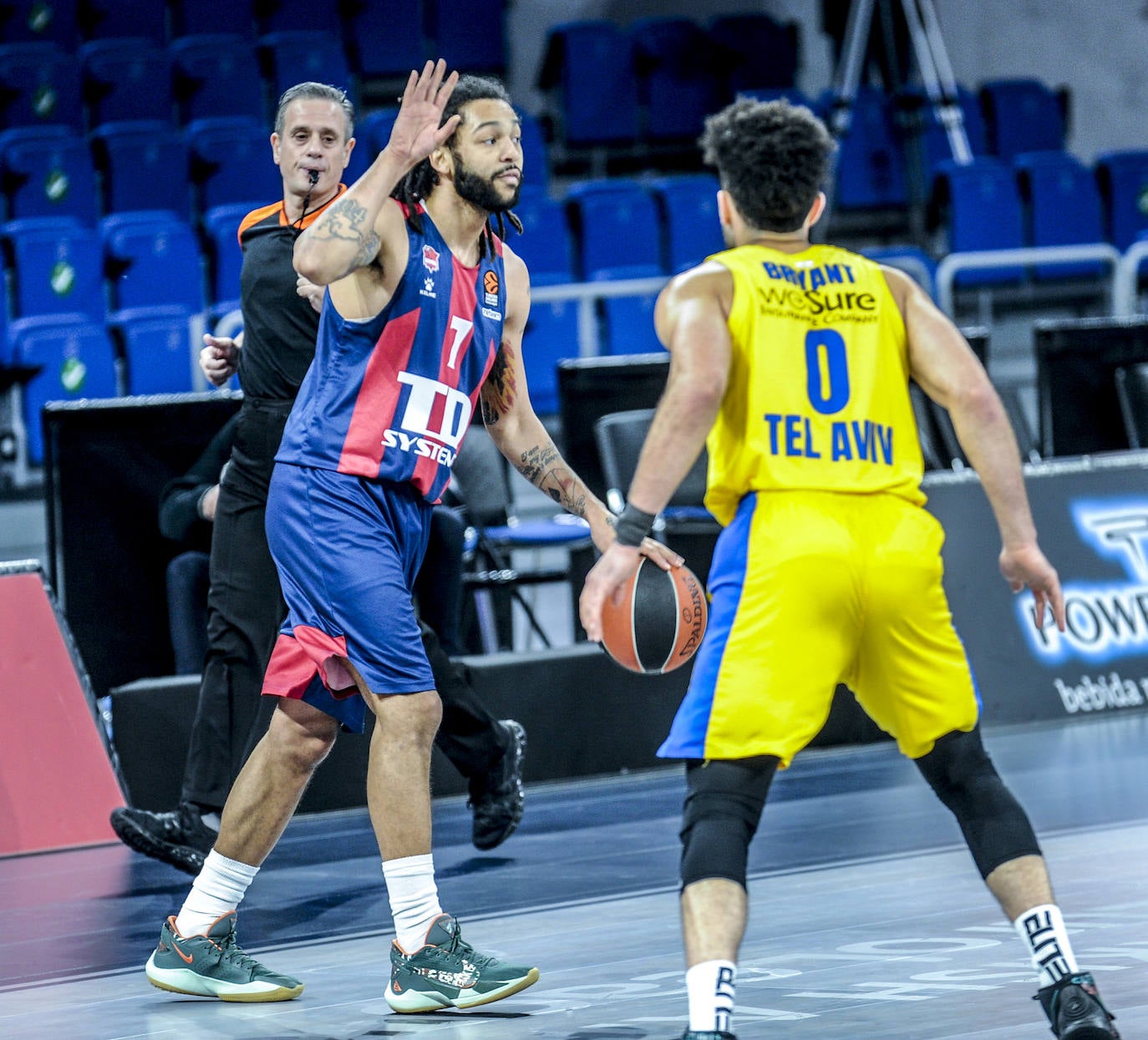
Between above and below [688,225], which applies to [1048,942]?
below

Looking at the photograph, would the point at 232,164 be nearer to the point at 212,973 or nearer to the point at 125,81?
the point at 125,81

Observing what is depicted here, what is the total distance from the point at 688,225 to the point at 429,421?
29.2 feet

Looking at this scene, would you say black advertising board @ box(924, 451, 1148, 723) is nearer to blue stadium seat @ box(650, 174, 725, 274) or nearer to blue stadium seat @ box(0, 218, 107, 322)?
blue stadium seat @ box(650, 174, 725, 274)

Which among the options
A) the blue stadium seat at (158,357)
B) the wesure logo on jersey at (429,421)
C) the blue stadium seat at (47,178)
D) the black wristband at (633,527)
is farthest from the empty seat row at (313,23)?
the black wristband at (633,527)

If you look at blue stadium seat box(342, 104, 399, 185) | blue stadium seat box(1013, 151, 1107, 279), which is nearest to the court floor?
blue stadium seat box(342, 104, 399, 185)

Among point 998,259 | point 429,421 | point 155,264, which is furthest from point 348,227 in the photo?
point 155,264

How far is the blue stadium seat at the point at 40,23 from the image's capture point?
540 inches

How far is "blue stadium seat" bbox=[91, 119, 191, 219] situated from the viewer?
12422mm

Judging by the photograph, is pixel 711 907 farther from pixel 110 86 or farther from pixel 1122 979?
pixel 110 86

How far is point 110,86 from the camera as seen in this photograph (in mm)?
13203

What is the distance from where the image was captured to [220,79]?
13.4 metres

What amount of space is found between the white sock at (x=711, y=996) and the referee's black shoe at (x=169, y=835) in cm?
251

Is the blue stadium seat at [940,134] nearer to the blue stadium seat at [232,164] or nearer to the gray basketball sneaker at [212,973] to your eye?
the blue stadium seat at [232,164]

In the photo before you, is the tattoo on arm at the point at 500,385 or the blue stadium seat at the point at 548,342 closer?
the tattoo on arm at the point at 500,385
